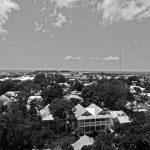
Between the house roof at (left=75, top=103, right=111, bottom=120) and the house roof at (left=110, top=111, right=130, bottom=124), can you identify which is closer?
the house roof at (left=75, top=103, right=111, bottom=120)

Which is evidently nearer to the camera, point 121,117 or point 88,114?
point 88,114

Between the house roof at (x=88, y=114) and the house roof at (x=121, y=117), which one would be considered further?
the house roof at (x=121, y=117)

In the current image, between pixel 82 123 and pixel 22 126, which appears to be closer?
pixel 22 126

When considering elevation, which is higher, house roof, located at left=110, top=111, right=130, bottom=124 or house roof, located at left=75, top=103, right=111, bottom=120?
house roof, located at left=75, top=103, right=111, bottom=120

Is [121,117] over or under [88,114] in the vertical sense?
under

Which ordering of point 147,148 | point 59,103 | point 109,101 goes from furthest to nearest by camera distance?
point 109,101 → point 59,103 → point 147,148

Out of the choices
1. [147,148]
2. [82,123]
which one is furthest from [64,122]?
[147,148]

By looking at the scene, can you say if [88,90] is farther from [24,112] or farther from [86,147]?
[86,147]

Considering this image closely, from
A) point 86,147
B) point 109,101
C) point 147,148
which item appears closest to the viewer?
point 147,148

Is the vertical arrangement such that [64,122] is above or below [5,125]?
below

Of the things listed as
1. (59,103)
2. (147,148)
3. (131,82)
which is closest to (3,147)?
(59,103)

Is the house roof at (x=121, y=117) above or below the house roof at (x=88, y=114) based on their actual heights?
below
